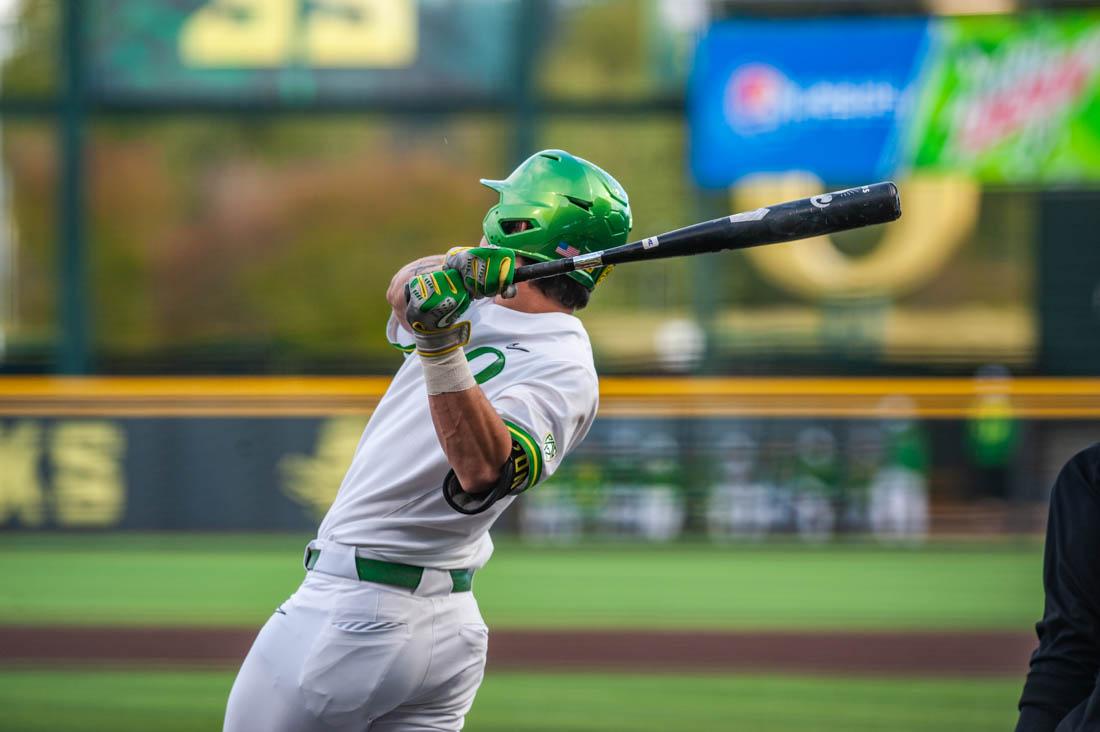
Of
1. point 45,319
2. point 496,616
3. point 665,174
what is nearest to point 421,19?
point 665,174

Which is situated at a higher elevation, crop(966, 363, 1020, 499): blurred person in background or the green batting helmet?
the green batting helmet

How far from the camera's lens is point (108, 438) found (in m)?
10.8

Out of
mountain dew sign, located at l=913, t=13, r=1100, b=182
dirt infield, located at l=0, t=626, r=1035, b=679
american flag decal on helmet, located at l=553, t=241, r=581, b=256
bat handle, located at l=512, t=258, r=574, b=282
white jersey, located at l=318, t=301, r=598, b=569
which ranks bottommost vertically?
dirt infield, located at l=0, t=626, r=1035, b=679

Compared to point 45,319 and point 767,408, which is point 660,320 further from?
point 45,319

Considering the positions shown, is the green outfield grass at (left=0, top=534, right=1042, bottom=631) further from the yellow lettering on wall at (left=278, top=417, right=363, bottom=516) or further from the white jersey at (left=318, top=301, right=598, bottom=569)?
the white jersey at (left=318, top=301, right=598, bottom=569)

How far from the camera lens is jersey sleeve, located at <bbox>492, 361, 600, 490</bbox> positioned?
2477mm

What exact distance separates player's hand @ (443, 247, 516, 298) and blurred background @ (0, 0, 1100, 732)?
7675 millimetres

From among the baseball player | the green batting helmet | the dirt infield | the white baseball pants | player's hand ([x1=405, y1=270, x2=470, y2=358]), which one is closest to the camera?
player's hand ([x1=405, y1=270, x2=470, y2=358])

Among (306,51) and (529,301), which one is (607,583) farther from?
(529,301)

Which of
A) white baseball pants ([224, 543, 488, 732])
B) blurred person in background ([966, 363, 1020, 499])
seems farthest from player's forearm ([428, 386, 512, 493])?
blurred person in background ([966, 363, 1020, 499])

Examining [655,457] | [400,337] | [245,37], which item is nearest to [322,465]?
[655,457]

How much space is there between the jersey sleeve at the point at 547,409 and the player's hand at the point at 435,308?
208 millimetres

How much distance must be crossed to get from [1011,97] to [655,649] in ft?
21.4

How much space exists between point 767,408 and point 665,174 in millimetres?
2110
